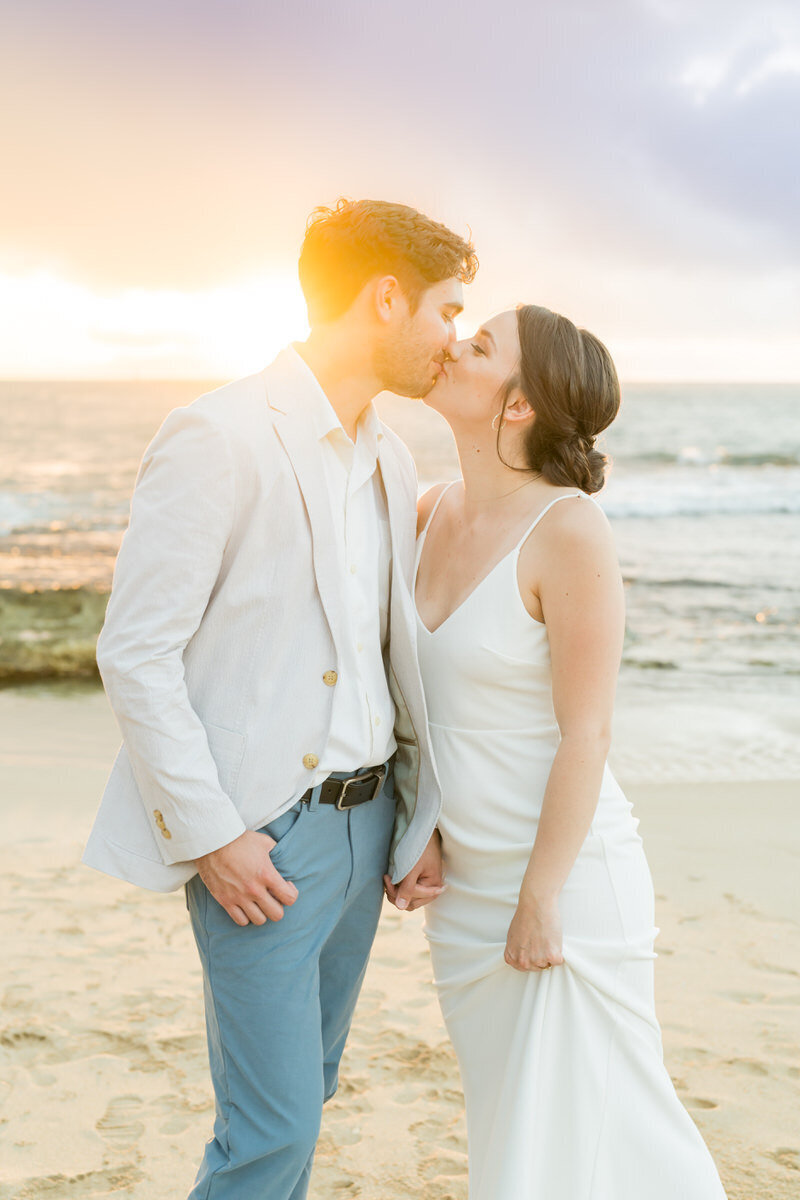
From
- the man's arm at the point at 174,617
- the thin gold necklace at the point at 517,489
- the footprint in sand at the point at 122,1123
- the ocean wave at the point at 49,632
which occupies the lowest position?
the footprint in sand at the point at 122,1123

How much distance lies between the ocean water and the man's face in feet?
22.2

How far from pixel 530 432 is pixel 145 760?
4.30 ft

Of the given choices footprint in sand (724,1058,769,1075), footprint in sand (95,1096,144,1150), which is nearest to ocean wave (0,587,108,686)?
footprint in sand (95,1096,144,1150)

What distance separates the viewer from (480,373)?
270 centimetres

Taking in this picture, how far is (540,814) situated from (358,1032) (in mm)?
2060

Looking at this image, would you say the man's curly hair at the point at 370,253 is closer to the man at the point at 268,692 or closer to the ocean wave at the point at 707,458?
the man at the point at 268,692

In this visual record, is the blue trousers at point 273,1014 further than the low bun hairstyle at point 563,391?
No

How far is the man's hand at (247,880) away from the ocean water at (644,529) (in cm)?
749

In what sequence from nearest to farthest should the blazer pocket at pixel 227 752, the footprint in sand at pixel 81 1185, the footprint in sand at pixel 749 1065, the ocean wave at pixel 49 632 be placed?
the blazer pocket at pixel 227 752
the footprint in sand at pixel 81 1185
the footprint in sand at pixel 749 1065
the ocean wave at pixel 49 632

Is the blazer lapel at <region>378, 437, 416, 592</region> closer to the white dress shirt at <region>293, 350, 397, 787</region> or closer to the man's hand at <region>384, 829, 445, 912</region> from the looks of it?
the white dress shirt at <region>293, 350, 397, 787</region>

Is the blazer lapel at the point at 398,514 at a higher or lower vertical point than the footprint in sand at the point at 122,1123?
higher

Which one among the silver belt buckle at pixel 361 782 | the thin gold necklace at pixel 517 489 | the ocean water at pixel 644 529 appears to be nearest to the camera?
the silver belt buckle at pixel 361 782

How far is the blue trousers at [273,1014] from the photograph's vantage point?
221 centimetres

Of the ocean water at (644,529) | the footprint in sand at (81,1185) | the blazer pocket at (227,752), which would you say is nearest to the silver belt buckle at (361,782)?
the blazer pocket at (227,752)
